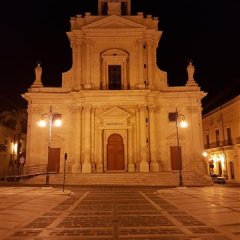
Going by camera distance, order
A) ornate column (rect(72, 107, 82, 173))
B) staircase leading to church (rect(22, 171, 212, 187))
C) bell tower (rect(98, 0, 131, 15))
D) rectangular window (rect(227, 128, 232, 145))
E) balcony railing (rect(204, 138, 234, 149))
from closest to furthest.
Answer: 1. staircase leading to church (rect(22, 171, 212, 187))
2. ornate column (rect(72, 107, 82, 173))
3. bell tower (rect(98, 0, 131, 15))
4. balcony railing (rect(204, 138, 234, 149))
5. rectangular window (rect(227, 128, 232, 145))

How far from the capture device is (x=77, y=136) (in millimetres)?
32156

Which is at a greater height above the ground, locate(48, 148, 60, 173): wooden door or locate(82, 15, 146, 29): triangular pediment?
locate(82, 15, 146, 29): triangular pediment

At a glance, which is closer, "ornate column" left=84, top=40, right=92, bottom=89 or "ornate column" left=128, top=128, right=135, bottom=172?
"ornate column" left=128, top=128, right=135, bottom=172

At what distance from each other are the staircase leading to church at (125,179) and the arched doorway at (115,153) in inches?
151

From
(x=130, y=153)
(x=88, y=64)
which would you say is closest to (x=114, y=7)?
(x=88, y=64)

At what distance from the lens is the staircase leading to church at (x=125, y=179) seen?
1098 inches

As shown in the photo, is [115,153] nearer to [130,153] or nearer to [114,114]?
[130,153]

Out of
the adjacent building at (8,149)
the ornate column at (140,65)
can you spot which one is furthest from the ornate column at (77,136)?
the adjacent building at (8,149)

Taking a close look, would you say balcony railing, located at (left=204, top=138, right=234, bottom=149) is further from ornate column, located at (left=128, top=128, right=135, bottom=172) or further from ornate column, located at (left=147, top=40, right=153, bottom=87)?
ornate column, located at (left=128, top=128, right=135, bottom=172)

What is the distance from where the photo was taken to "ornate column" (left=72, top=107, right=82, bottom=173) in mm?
31297

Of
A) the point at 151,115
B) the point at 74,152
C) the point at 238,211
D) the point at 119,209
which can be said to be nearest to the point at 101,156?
the point at 74,152

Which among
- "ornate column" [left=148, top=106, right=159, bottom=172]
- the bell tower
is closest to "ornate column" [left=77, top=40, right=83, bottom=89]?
the bell tower

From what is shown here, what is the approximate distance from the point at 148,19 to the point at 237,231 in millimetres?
31107

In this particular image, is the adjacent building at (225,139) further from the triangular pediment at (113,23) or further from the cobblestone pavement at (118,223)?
the cobblestone pavement at (118,223)
